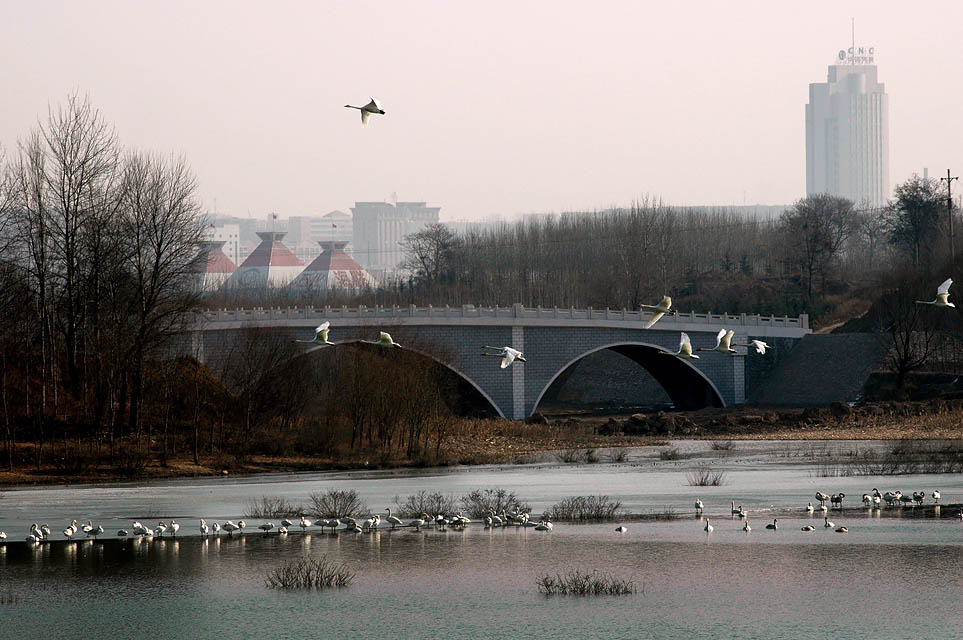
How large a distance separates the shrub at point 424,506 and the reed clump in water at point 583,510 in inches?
86.9

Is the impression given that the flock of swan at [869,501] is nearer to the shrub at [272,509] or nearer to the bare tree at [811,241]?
the shrub at [272,509]

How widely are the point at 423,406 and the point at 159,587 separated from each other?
82.8 feet

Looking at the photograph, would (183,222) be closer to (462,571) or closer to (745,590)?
(462,571)

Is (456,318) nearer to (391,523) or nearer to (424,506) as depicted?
(424,506)

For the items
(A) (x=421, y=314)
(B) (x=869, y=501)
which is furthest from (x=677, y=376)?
(B) (x=869, y=501)

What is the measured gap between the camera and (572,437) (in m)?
54.9

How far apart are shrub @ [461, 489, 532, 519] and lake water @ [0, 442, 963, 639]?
672 mm

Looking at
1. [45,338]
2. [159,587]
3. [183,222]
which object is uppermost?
[183,222]

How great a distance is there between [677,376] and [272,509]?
4893cm

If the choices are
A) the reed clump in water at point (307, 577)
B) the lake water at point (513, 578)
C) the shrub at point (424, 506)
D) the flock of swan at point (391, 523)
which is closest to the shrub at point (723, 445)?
the lake water at point (513, 578)

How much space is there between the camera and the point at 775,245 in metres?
114

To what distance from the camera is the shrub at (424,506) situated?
28469mm

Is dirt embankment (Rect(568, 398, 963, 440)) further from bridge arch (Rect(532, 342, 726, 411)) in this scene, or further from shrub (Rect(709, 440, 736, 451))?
bridge arch (Rect(532, 342, 726, 411))

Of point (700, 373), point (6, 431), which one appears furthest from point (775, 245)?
point (6, 431)
